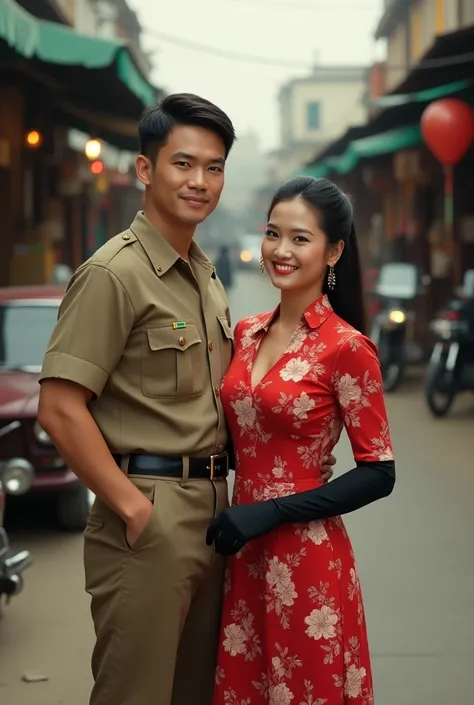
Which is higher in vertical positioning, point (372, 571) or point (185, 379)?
point (185, 379)

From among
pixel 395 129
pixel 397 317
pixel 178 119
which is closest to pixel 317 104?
pixel 395 129

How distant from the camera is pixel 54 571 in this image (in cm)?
623

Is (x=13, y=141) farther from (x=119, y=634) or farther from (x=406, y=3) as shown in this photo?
(x=406, y=3)

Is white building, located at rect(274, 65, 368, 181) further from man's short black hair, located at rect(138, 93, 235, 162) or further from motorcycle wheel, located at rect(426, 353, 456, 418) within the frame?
man's short black hair, located at rect(138, 93, 235, 162)

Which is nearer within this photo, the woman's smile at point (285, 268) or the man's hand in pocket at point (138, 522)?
the man's hand in pocket at point (138, 522)

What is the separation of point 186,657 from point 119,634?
29 cm

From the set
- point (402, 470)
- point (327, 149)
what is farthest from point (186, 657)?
point (327, 149)

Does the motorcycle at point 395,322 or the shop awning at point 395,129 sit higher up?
the shop awning at point 395,129

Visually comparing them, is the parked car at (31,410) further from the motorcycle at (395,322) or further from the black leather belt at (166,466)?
the motorcycle at (395,322)

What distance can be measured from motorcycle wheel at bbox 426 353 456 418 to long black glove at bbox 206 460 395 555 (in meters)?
8.61

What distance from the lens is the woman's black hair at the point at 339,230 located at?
2984 mm

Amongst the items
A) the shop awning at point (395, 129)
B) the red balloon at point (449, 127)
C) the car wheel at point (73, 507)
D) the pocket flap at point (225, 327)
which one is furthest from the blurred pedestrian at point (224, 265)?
the pocket flap at point (225, 327)

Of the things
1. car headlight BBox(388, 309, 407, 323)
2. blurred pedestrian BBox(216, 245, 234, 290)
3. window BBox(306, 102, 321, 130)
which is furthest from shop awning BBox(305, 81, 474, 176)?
window BBox(306, 102, 321, 130)

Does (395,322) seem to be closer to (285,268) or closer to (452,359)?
(452,359)
